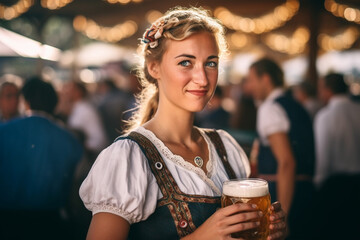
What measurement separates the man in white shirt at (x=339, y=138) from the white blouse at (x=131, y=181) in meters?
3.24

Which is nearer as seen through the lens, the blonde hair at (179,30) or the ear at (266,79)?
the blonde hair at (179,30)

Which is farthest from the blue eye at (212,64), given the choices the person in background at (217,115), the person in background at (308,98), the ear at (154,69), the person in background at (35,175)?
the person in background at (308,98)

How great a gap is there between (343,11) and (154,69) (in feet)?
22.6

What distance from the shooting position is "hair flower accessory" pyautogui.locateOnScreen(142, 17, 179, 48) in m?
1.51

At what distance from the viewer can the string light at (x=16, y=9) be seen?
6910 mm

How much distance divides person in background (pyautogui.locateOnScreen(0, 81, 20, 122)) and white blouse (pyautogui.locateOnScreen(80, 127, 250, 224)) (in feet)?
9.34

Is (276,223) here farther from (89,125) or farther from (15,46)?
(15,46)

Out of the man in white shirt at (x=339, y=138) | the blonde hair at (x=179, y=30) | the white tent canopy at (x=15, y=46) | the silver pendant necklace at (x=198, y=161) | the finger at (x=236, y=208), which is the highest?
the white tent canopy at (x=15, y=46)

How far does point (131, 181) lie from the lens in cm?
130

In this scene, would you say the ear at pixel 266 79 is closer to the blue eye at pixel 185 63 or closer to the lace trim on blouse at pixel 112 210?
the blue eye at pixel 185 63

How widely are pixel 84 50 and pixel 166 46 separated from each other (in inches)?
440

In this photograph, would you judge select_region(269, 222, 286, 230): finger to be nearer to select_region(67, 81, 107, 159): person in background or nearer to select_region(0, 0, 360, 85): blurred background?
select_region(67, 81, 107, 159): person in background

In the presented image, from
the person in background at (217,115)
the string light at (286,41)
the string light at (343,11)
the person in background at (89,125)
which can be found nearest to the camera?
the person in background at (217,115)

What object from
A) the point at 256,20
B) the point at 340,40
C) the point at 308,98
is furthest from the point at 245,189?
the point at 340,40
